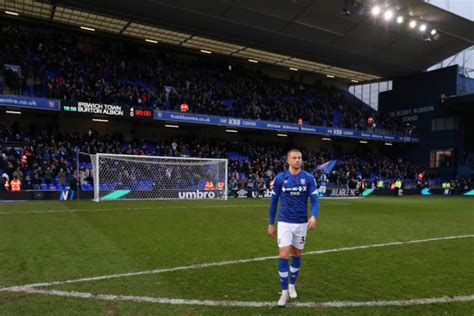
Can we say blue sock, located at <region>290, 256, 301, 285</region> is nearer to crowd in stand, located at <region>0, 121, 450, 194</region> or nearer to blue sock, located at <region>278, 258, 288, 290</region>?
blue sock, located at <region>278, 258, 288, 290</region>

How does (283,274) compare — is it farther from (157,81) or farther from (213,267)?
(157,81)

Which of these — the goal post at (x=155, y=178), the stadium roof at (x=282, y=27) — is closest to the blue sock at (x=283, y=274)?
the goal post at (x=155, y=178)

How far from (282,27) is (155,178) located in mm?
16977

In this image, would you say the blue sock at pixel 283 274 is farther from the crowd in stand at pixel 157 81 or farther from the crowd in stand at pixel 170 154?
the crowd in stand at pixel 157 81

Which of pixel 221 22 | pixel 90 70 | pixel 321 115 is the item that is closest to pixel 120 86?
pixel 90 70

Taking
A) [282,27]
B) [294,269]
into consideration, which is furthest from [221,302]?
[282,27]

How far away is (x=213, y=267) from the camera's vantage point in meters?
6.98

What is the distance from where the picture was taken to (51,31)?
106 ft

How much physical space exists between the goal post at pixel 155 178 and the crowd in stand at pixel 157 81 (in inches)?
280

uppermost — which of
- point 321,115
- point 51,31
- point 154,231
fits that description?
point 51,31

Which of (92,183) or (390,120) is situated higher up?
(390,120)

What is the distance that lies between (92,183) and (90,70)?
38.6 feet

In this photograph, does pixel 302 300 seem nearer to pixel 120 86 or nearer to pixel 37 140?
pixel 37 140

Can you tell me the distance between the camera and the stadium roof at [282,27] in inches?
1116
